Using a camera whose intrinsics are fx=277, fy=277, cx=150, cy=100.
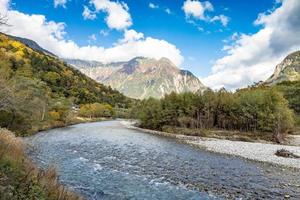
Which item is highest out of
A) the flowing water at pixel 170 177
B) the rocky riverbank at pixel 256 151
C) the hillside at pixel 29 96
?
the hillside at pixel 29 96

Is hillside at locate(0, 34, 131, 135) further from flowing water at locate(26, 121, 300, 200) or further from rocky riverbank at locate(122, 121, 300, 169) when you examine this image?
rocky riverbank at locate(122, 121, 300, 169)

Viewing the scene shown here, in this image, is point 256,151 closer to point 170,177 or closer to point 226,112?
point 170,177

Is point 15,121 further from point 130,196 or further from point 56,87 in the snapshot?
point 56,87

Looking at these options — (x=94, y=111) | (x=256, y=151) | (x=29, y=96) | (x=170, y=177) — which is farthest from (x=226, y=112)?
(x=94, y=111)

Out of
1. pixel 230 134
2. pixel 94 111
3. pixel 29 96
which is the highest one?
pixel 94 111

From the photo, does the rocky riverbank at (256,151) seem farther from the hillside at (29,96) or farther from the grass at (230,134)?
the hillside at (29,96)

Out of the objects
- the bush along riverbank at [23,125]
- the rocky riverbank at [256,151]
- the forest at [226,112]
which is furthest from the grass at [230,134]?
the bush along riverbank at [23,125]

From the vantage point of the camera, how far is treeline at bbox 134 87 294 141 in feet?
241

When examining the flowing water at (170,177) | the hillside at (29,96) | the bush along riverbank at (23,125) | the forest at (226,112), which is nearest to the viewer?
the bush along riverbank at (23,125)

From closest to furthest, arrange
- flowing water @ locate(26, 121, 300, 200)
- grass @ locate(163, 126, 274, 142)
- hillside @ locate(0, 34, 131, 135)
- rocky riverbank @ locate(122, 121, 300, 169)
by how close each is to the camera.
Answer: flowing water @ locate(26, 121, 300, 200) < rocky riverbank @ locate(122, 121, 300, 169) < hillside @ locate(0, 34, 131, 135) < grass @ locate(163, 126, 274, 142)

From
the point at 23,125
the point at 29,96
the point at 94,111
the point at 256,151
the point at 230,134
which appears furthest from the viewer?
the point at 94,111

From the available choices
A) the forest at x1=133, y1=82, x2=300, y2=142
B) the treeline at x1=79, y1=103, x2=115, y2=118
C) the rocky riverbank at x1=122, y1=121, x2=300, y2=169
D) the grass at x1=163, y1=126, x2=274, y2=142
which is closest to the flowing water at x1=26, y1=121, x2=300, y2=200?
the rocky riverbank at x1=122, y1=121, x2=300, y2=169

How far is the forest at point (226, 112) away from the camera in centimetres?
7325

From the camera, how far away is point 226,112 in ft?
273
